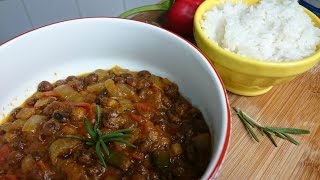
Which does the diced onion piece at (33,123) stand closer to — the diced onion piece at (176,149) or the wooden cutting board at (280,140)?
the diced onion piece at (176,149)

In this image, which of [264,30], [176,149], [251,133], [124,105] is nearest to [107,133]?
[124,105]

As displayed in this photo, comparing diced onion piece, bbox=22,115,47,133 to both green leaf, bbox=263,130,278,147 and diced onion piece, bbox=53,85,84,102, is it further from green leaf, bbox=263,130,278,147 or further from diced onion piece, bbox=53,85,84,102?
green leaf, bbox=263,130,278,147

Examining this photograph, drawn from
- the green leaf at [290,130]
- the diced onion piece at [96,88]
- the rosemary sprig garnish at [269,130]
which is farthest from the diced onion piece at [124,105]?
the green leaf at [290,130]

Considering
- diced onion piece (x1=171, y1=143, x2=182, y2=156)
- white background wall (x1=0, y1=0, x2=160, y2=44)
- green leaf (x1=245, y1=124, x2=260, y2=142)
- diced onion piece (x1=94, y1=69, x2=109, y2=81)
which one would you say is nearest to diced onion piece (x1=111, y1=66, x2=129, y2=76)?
diced onion piece (x1=94, y1=69, x2=109, y2=81)

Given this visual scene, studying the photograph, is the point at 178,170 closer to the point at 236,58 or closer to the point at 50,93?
the point at 236,58

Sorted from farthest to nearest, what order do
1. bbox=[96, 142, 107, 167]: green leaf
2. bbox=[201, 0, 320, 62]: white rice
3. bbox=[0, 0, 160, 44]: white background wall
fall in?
1. bbox=[0, 0, 160, 44]: white background wall
2. bbox=[201, 0, 320, 62]: white rice
3. bbox=[96, 142, 107, 167]: green leaf

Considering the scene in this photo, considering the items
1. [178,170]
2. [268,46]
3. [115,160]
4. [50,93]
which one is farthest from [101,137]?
[268,46]
